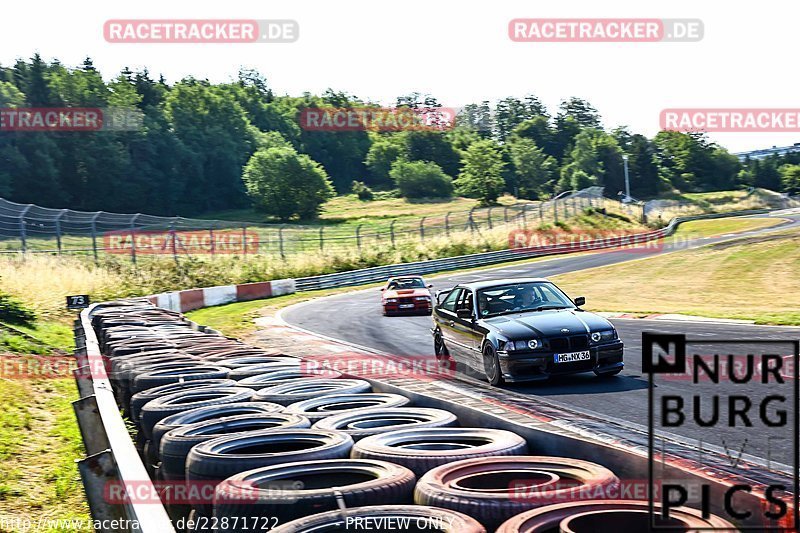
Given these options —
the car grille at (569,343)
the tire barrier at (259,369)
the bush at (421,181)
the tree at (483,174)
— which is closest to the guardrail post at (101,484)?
the tire barrier at (259,369)

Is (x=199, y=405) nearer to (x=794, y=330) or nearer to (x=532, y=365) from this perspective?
(x=532, y=365)

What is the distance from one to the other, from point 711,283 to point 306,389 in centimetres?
2609

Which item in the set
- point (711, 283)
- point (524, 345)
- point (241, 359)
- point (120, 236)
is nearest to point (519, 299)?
point (524, 345)

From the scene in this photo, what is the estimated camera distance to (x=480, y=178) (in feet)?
382

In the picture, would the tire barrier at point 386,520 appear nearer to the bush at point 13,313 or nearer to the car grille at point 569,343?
the car grille at point 569,343

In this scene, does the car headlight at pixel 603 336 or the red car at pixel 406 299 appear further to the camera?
the red car at pixel 406 299

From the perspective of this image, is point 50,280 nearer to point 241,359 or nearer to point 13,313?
point 13,313

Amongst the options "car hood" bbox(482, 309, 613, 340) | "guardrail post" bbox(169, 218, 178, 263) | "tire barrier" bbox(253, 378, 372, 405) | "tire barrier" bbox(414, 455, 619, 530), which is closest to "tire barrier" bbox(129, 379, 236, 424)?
"tire barrier" bbox(253, 378, 372, 405)

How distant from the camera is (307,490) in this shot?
13.8 feet

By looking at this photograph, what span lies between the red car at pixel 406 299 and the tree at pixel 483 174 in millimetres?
83250

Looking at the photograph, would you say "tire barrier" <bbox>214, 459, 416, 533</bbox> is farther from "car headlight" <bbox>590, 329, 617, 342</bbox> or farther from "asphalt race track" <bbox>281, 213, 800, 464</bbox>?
"car headlight" <bbox>590, 329, 617, 342</bbox>

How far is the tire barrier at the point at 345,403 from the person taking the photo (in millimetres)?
6750

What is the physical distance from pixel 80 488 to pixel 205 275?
3231cm

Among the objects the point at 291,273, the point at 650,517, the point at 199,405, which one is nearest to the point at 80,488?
the point at 199,405
